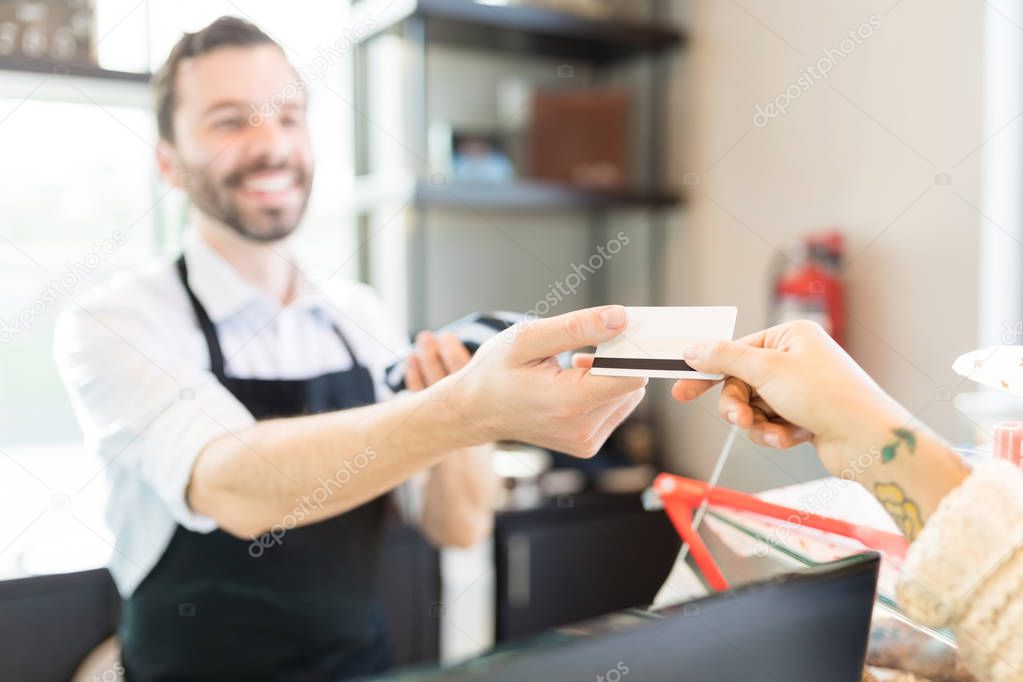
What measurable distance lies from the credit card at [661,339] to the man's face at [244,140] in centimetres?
56

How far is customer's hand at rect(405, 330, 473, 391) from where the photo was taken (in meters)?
0.95

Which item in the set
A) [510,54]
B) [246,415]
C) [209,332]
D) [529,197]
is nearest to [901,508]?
[246,415]

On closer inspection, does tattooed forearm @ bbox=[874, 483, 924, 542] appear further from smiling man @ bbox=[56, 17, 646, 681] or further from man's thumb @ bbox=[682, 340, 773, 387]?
smiling man @ bbox=[56, 17, 646, 681]

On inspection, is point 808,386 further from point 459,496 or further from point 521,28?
point 521,28

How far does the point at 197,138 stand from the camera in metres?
0.98

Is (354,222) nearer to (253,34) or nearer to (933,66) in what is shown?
(253,34)

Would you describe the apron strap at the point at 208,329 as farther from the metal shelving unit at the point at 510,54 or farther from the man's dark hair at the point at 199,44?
the metal shelving unit at the point at 510,54

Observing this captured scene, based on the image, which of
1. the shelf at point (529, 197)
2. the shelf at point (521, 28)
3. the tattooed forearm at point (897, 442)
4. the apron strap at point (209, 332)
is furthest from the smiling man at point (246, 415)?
the shelf at point (521, 28)

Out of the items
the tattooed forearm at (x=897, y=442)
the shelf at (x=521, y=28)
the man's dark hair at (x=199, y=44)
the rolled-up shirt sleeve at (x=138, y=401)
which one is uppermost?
the shelf at (x=521, y=28)

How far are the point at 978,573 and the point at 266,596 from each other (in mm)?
877

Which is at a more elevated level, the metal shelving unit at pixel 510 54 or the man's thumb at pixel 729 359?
the metal shelving unit at pixel 510 54

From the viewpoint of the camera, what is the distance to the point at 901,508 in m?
0.59

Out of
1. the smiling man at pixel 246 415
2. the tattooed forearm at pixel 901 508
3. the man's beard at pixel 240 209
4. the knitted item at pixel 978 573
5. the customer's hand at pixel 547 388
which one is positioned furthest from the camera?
the man's beard at pixel 240 209

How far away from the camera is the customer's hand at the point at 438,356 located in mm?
949
